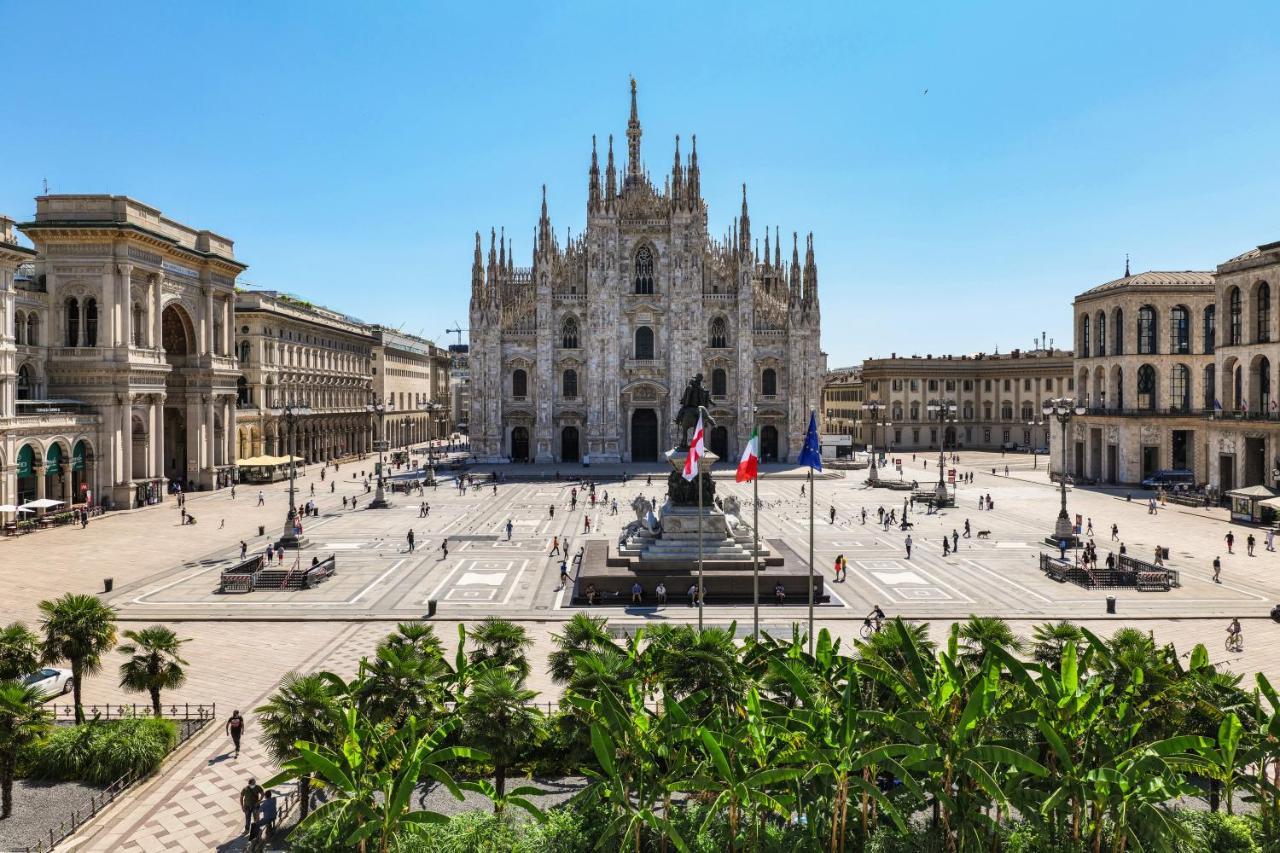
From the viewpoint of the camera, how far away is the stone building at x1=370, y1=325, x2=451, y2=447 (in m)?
105

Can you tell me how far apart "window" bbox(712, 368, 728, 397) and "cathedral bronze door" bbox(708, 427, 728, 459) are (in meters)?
3.40

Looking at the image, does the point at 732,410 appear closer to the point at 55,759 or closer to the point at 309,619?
the point at 309,619

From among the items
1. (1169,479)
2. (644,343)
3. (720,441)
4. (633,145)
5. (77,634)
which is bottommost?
(1169,479)

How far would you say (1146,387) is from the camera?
64.8 meters

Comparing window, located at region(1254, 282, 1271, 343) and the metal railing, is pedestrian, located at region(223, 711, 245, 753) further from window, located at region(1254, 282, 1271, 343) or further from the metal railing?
window, located at region(1254, 282, 1271, 343)

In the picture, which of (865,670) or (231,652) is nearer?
(865,670)

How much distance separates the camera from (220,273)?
60.9 m

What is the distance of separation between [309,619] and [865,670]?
760 inches

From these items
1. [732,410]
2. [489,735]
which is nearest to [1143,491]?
[732,410]

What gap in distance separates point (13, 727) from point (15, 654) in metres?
2.25

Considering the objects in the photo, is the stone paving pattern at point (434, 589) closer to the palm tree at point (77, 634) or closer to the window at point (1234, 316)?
the palm tree at point (77, 634)

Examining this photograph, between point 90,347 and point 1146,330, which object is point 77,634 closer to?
point 90,347

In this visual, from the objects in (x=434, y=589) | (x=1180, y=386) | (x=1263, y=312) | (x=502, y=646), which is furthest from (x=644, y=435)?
(x=502, y=646)

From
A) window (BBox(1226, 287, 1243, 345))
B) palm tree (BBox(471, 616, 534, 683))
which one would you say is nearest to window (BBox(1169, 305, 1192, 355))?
window (BBox(1226, 287, 1243, 345))
